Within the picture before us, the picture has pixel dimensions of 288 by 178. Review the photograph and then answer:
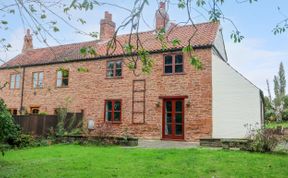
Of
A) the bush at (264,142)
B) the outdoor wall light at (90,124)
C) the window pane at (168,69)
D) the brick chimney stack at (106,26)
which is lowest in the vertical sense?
the bush at (264,142)

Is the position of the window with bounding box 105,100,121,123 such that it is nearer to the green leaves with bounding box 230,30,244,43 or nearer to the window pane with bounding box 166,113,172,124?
the window pane with bounding box 166,113,172,124

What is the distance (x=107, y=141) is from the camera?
16125mm

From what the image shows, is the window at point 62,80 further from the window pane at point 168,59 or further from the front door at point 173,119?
the front door at point 173,119

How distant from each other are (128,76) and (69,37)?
590 inches

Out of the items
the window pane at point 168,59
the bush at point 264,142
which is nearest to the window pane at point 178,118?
the window pane at point 168,59

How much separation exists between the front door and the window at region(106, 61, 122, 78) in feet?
14.1

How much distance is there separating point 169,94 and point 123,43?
20.5 feet

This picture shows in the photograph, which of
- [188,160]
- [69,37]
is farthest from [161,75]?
[69,37]

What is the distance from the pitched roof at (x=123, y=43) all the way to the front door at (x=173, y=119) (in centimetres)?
360

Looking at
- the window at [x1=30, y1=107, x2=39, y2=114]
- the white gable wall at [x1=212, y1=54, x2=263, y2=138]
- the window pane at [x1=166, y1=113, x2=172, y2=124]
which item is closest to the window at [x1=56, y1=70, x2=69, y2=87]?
the window at [x1=30, y1=107, x2=39, y2=114]

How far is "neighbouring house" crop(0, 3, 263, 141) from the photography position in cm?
1866

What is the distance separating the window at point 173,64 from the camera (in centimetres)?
1967

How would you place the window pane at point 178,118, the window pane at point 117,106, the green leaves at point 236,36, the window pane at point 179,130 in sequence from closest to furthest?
the green leaves at point 236,36, the window pane at point 179,130, the window pane at point 178,118, the window pane at point 117,106

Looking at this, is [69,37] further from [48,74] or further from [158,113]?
[48,74]
